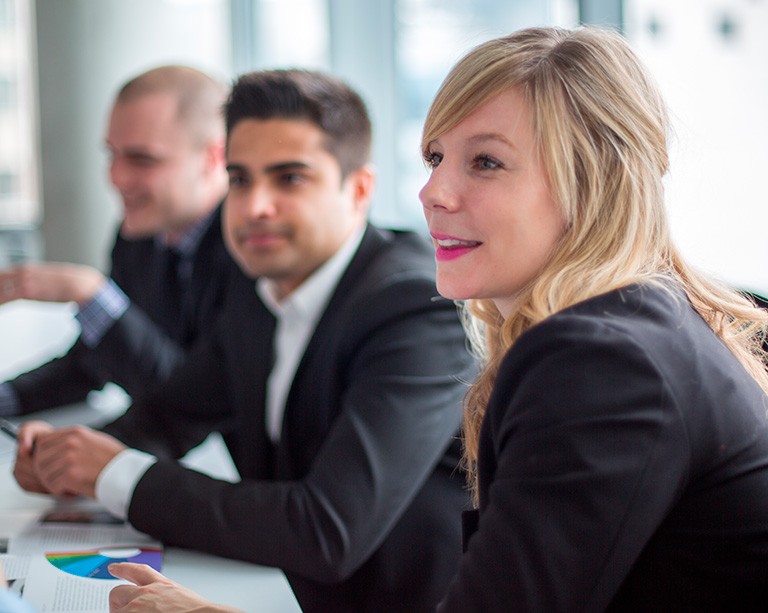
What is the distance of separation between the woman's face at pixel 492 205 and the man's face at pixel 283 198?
78 centimetres

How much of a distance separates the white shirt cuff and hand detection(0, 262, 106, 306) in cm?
90

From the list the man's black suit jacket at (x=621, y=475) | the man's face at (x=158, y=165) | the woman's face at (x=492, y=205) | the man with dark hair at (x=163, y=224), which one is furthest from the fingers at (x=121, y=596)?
the man's face at (x=158, y=165)

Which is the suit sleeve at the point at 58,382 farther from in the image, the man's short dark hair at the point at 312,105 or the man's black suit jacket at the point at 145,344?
the man's short dark hair at the point at 312,105

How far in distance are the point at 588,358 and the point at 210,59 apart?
4958mm

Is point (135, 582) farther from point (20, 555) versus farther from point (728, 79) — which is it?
point (728, 79)

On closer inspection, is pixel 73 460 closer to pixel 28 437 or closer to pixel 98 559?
pixel 28 437

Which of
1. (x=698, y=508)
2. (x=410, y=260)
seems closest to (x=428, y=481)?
(x=410, y=260)

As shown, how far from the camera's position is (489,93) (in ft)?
3.66

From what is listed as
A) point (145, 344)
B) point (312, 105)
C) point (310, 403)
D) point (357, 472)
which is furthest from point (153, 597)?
point (145, 344)

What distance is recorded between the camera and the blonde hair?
106cm

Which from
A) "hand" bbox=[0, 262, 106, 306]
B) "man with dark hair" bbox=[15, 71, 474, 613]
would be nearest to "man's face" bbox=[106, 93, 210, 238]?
"hand" bbox=[0, 262, 106, 306]

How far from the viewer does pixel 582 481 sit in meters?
0.86

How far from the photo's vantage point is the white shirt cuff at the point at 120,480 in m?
1.51

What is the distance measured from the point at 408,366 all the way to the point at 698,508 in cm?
76
